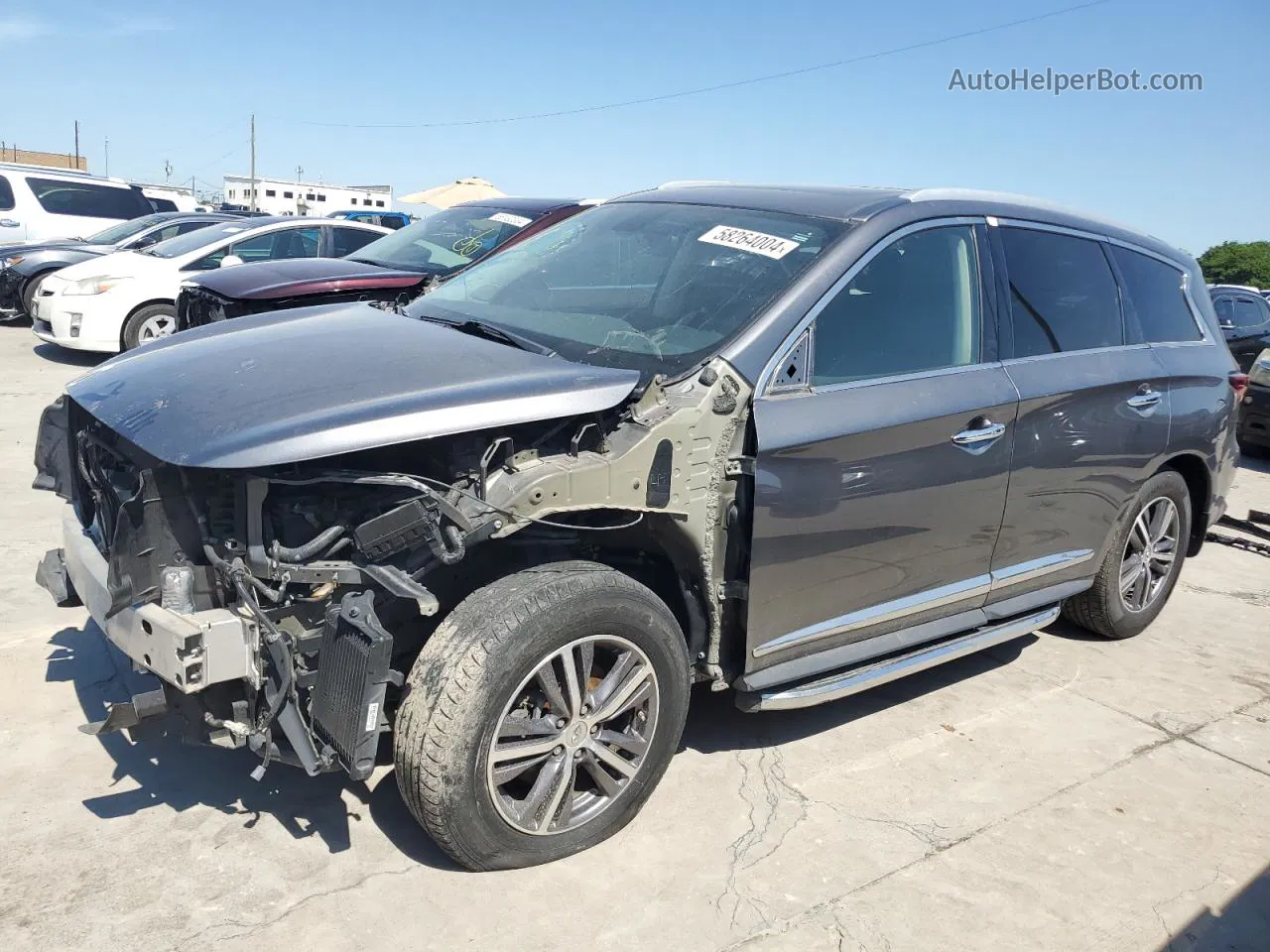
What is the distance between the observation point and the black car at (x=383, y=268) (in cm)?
720

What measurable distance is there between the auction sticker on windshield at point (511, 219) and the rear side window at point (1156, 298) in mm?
4938

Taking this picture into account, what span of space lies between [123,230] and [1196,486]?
13878 millimetres

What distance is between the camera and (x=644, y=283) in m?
3.74

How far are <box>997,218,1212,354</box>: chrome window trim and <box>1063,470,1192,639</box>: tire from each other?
0.70 m

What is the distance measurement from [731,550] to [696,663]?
1.31 feet

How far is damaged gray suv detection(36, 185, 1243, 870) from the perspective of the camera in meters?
2.70

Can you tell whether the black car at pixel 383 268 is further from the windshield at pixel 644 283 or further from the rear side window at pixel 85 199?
the rear side window at pixel 85 199

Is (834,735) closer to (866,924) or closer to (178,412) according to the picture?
(866,924)

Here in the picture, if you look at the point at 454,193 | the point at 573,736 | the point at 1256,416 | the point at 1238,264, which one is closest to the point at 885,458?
the point at 573,736

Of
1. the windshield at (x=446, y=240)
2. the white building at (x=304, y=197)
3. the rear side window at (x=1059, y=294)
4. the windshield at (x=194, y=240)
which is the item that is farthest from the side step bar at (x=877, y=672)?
the white building at (x=304, y=197)

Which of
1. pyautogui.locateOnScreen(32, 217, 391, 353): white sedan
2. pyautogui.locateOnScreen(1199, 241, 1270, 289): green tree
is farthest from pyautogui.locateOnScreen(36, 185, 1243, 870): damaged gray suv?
pyautogui.locateOnScreen(1199, 241, 1270, 289): green tree

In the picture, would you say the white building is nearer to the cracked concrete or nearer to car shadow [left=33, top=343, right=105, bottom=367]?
car shadow [left=33, top=343, right=105, bottom=367]

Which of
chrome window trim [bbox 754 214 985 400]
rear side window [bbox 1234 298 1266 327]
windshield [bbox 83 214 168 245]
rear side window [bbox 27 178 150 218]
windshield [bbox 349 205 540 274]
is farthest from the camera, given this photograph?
rear side window [bbox 27 178 150 218]

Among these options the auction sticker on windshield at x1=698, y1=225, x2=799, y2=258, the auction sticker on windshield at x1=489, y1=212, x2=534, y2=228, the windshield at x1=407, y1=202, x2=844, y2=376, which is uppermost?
the auction sticker on windshield at x1=489, y1=212, x2=534, y2=228
